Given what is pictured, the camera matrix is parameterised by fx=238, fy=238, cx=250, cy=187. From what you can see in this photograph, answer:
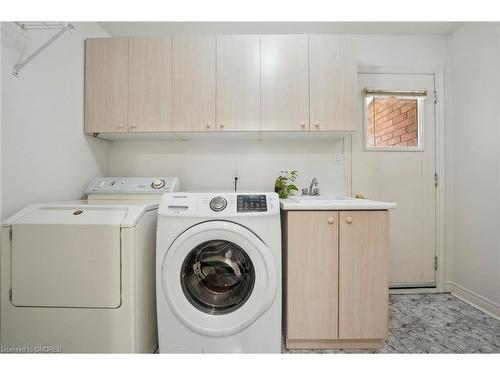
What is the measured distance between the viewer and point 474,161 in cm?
203

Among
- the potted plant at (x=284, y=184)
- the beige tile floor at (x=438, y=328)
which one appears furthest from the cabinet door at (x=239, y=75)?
the beige tile floor at (x=438, y=328)

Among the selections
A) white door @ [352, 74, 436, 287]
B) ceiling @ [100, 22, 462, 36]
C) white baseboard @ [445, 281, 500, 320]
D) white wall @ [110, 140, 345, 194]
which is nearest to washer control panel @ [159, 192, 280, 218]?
white wall @ [110, 140, 345, 194]

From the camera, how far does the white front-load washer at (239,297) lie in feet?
4.41

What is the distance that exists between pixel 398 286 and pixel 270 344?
1623 millimetres

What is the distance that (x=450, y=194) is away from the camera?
2.30m

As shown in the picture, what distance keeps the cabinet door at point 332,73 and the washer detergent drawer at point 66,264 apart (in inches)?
65.9

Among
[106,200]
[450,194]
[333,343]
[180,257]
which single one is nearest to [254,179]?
[180,257]

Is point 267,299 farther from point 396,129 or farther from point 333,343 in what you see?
point 396,129

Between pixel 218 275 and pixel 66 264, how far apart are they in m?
0.80

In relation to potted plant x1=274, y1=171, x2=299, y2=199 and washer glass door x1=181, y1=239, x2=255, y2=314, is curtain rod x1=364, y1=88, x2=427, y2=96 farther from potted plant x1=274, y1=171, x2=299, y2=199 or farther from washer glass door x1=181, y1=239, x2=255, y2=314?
washer glass door x1=181, y1=239, x2=255, y2=314

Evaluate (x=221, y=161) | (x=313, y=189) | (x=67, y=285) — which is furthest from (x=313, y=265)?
(x=67, y=285)

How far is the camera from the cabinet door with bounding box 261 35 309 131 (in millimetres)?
1855

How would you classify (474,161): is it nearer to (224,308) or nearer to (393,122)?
(393,122)

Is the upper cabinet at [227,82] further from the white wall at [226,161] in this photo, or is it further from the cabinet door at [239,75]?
the white wall at [226,161]
